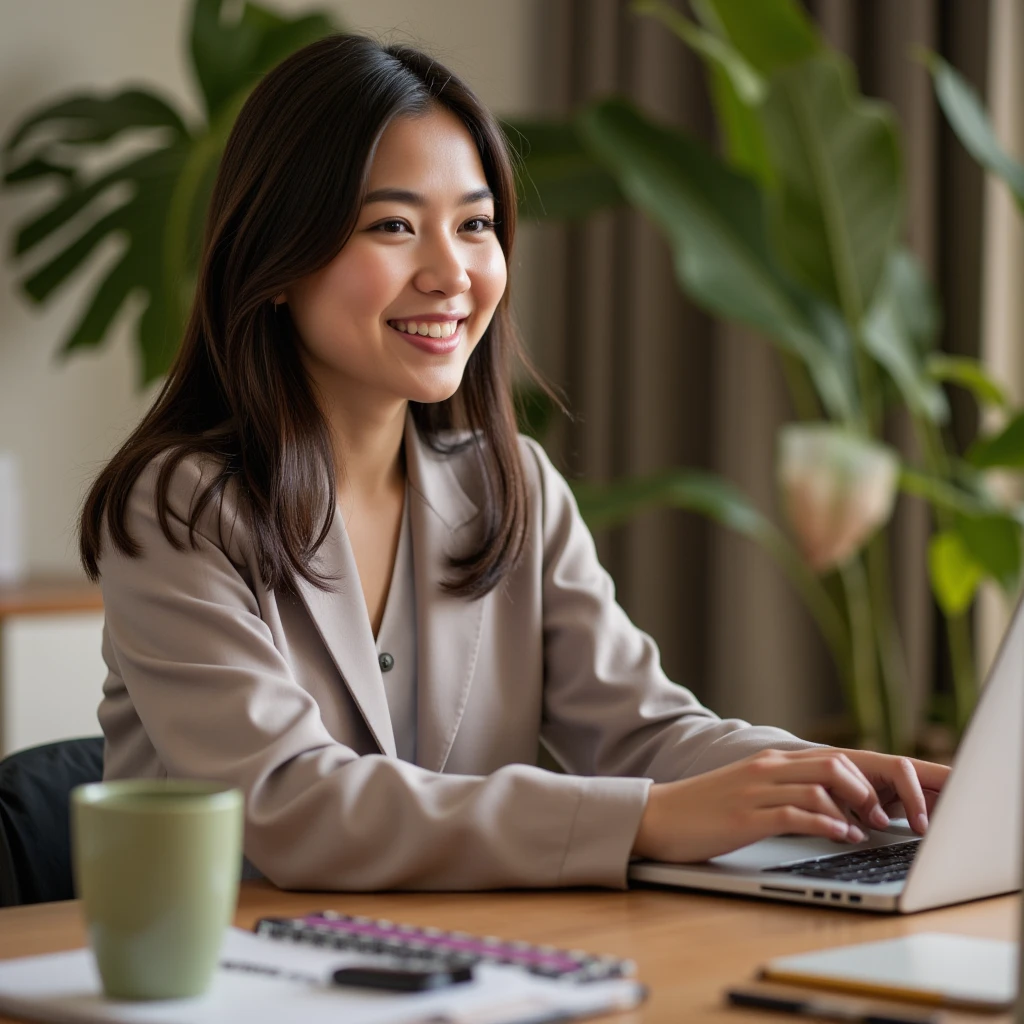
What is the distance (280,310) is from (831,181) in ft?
4.47

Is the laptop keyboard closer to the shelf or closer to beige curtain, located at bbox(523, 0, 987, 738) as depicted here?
the shelf

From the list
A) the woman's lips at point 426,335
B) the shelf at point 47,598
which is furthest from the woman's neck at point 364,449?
the shelf at point 47,598

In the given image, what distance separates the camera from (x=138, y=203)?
3.00 m

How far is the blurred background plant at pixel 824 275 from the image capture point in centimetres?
254

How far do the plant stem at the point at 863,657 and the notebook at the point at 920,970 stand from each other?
2.13 meters

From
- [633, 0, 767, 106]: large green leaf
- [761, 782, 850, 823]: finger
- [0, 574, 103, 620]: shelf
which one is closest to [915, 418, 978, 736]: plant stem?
[633, 0, 767, 106]: large green leaf

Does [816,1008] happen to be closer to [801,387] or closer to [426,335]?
[426,335]

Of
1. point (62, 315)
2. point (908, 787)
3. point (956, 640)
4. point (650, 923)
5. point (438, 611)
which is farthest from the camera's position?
point (62, 315)

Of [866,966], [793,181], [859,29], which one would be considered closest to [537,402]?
[793,181]

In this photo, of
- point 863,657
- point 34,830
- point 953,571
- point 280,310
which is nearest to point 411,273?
point 280,310

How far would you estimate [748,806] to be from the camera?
102cm

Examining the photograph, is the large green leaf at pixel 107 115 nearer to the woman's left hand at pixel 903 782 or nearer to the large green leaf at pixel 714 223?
the large green leaf at pixel 714 223

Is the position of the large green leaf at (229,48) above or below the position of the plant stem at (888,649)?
above

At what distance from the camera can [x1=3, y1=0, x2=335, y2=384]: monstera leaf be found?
9.60 ft
